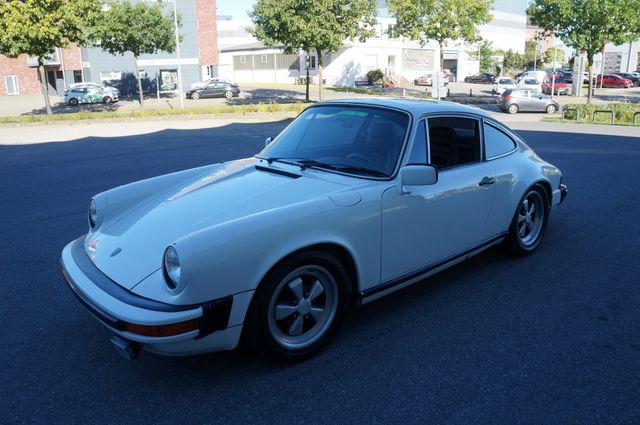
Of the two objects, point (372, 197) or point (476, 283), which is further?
point (476, 283)

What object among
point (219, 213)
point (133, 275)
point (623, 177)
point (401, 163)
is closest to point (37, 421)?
point (133, 275)

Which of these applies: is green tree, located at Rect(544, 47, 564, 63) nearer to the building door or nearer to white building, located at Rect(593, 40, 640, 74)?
white building, located at Rect(593, 40, 640, 74)

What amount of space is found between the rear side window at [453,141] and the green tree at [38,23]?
21.9 metres

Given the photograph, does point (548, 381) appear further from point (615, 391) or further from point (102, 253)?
point (102, 253)

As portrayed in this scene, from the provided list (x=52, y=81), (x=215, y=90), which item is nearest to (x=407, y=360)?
(x=215, y=90)

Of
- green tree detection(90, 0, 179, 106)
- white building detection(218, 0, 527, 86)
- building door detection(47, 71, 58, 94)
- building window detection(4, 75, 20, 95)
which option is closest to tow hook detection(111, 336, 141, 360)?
green tree detection(90, 0, 179, 106)

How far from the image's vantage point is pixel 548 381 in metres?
3.13

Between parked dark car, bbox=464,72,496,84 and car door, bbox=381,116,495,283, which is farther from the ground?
parked dark car, bbox=464,72,496,84

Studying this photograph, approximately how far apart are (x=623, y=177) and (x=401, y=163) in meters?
7.38

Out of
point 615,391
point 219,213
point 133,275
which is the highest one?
point 219,213

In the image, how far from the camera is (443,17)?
112 ft

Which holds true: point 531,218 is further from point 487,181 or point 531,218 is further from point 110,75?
point 110,75

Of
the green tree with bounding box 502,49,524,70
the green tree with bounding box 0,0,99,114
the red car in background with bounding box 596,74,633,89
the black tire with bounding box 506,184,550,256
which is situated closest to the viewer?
the black tire with bounding box 506,184,550,256

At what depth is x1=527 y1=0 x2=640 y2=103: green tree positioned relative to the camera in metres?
27.0
